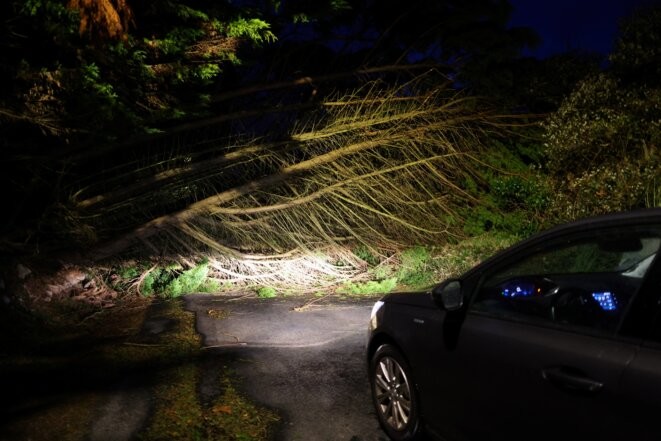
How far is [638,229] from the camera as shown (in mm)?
2072

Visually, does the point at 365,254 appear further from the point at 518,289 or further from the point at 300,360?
the point at 518,289

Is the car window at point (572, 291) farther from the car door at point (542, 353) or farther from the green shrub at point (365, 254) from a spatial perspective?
the green shrub at point (365, 254)

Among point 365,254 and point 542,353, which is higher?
point 542,353

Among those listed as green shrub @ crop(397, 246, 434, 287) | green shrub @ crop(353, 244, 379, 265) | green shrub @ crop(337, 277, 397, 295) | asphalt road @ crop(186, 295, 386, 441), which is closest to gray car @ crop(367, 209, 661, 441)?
asphalt road @ crop(186, 295, 386, 441)

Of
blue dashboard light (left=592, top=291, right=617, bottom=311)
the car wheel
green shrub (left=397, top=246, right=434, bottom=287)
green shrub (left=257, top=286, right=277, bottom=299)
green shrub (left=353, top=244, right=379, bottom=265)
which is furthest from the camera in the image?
green shrub (left=353, top=244, right=379, bottom=265)

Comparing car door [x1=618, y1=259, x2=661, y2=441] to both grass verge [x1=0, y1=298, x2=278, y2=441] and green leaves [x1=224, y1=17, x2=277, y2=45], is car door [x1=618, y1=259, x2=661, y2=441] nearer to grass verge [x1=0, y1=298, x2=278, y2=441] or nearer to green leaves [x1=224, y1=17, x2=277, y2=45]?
grass verge [x1=0, y1=298, x2=278, y2=441]

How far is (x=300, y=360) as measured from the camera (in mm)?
5145

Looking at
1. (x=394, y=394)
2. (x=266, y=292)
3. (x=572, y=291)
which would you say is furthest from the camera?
(x=266, y=292)

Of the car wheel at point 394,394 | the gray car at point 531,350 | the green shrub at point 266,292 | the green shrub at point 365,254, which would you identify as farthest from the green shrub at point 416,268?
the gray car at point 531,350

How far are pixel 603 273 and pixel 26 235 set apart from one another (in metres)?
8.63

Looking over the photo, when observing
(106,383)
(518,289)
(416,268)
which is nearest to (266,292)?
(416,268)

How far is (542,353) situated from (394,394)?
141 cm

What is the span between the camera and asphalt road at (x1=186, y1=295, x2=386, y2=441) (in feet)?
12.1

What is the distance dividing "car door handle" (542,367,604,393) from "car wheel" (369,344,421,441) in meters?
1.18
